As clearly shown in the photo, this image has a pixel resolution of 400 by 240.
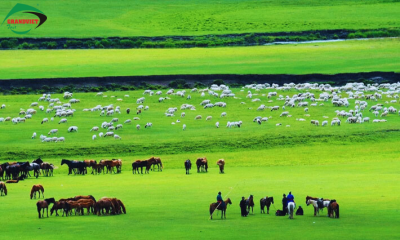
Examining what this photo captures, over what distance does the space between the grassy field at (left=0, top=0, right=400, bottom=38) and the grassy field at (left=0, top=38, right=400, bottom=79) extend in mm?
9783

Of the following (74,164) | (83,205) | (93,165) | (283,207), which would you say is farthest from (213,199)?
(74,164)

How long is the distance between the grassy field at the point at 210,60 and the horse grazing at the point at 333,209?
5116 centimetres

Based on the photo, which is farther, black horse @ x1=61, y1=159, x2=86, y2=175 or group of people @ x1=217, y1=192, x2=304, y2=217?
black horse @ x1=61, y1=159, x2=86, y2=175

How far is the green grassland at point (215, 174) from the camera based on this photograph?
2534cm

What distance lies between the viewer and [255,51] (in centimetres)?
9469

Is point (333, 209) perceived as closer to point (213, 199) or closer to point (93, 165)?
point (213, 199)

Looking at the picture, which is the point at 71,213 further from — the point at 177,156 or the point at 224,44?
the point at 224,44

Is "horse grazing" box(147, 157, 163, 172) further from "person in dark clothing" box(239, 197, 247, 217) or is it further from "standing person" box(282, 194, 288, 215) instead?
"standing person" box(282, 194, 288, 215)

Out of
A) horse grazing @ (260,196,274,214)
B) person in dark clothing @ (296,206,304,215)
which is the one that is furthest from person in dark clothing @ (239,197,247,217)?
person in dark clothing @ (296,206,304,215)

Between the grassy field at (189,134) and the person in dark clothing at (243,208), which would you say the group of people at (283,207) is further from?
the grassy field at (189,134)

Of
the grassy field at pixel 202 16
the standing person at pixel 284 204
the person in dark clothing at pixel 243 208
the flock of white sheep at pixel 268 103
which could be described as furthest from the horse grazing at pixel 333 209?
the grassy field at pixel 202 16

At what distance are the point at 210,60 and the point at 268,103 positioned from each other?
2705 cm

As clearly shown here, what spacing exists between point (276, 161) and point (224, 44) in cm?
5955

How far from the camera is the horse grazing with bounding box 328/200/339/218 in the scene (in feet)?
86.5
